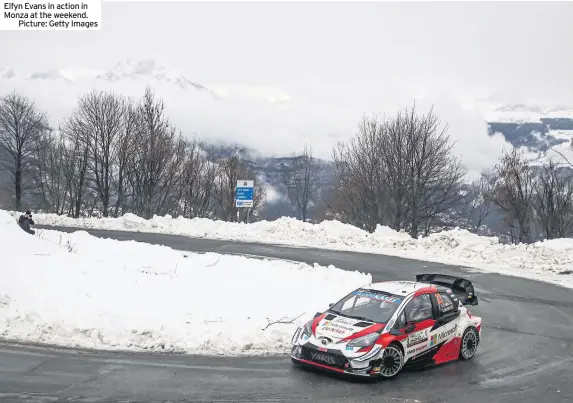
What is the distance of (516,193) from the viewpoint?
40688 millimetres

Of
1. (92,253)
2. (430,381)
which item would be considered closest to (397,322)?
(430,381)

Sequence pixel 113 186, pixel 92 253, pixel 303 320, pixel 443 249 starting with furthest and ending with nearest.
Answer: pixel 113 186
pixel 443 249
pixel 92 253
pixel 303 320

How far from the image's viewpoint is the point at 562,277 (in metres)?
21.5

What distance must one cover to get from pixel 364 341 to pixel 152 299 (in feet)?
20.1

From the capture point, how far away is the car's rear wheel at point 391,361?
8656 millimetres

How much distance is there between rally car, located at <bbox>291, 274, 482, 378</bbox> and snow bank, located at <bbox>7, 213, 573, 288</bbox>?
474 inches

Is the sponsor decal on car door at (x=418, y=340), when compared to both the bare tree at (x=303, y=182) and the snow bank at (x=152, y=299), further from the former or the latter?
the bare tree at (x=303, y=182)

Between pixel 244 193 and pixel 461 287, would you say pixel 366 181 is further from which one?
pixel 461 287

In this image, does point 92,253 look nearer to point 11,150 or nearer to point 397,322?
point 397,322

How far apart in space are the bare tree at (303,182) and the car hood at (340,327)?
5177cm

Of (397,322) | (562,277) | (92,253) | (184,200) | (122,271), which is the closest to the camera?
(397,322)

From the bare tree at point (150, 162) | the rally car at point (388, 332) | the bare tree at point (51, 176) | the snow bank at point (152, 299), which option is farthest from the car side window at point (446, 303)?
Result: the bare tree at point (51, 176)

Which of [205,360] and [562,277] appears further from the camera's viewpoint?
[562,277]

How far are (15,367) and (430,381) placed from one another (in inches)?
258
